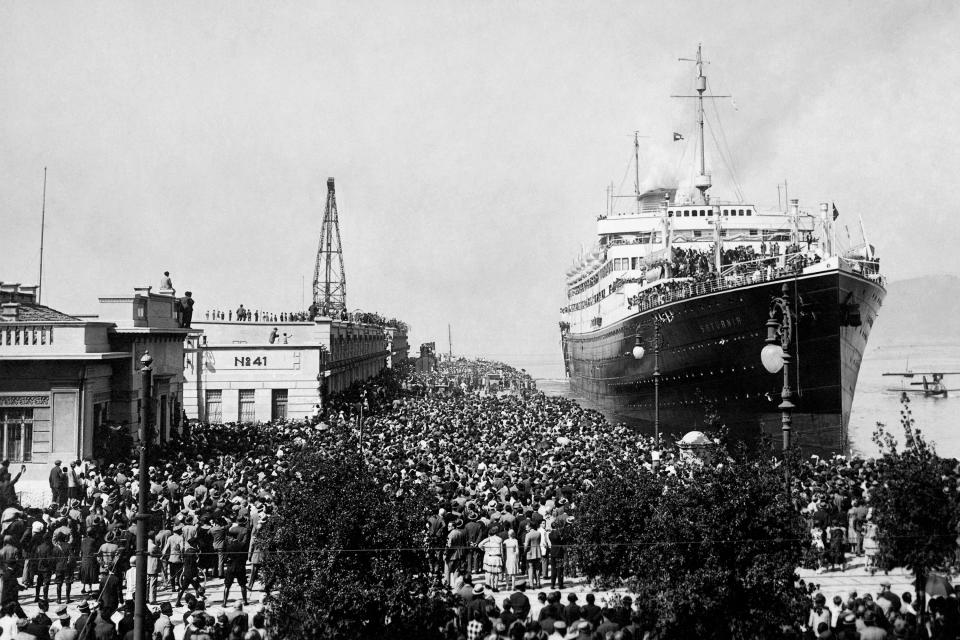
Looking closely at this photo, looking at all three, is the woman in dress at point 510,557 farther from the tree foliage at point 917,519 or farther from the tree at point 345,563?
the tree foliage at point 917,519

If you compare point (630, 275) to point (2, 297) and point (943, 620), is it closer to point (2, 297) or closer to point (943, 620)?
point (2, 297)

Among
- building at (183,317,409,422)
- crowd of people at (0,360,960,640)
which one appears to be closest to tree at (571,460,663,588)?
crowd of people at (0,360,960,640)

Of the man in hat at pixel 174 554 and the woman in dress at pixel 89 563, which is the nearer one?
the woman in dress at pixel 89 563

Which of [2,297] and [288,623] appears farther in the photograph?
[2,297]

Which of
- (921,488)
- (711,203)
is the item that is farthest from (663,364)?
(921,488)

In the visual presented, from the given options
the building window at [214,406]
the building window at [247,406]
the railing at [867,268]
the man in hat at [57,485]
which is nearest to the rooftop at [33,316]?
Result: the man in hat at [57,485]

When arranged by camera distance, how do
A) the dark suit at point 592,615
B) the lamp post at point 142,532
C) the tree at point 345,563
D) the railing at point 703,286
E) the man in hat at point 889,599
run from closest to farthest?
1. the tree at point 345,563
2. the lamp post at point 142,532
3. the dark suit at point 592,615
4. the man in hat at point 889,599
5. the railing at point 703,286

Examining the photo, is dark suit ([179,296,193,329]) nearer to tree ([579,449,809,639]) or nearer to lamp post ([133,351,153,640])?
lamp post ([133,351,153,640])
